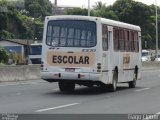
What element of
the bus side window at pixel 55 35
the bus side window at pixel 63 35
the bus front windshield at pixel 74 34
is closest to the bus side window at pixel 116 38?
the bus front windshield at pixel 74 34

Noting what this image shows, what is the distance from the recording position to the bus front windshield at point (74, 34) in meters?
22.0

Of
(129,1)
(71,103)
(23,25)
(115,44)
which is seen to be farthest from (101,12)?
(71,103)

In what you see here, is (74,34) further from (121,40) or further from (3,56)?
(3,56)

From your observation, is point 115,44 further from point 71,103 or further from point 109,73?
point 71,103

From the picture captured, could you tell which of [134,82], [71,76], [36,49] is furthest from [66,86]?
[36,49]

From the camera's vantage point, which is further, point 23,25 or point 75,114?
→ point 23,25

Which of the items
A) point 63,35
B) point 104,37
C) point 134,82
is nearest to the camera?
point 63,35

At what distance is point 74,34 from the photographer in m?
22.1

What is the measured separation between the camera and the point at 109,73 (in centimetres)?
2303

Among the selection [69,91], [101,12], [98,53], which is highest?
[101,12]

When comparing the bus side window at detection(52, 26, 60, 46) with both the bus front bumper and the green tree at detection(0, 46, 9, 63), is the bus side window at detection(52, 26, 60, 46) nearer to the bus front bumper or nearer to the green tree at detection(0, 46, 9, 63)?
the bus front bumper

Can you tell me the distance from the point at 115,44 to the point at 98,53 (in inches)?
97.0

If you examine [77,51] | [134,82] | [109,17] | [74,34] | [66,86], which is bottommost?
[134,82]

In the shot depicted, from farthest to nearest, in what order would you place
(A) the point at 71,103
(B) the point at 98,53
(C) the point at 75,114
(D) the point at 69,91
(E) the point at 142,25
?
(E) the point at 142,25
(D) the point at 69,91
(B) the point at 98,53
(A) the point at 71,103
(C) the point at 75,114
